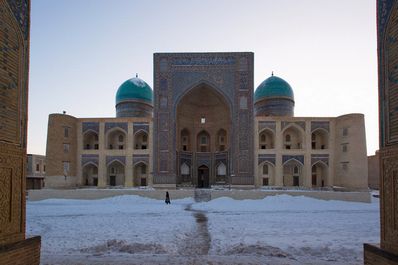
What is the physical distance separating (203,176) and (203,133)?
13.6 ft

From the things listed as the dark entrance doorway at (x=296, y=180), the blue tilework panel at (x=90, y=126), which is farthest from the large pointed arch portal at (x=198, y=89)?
the blue tilework panel at (x=90, y=126)

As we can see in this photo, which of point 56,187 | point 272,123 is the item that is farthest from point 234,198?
point 56,187

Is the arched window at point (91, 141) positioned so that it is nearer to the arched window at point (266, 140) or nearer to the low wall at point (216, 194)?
→ the low wall at point (216, 194)

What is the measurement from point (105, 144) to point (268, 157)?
14.4m

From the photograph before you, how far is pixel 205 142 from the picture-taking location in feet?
98.5

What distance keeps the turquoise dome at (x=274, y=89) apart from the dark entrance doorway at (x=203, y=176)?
10417 millimetres

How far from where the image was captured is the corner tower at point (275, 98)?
3253cm

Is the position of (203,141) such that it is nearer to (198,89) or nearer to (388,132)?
(198,89)

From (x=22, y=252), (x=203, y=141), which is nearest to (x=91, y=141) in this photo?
(x=203, y=141)

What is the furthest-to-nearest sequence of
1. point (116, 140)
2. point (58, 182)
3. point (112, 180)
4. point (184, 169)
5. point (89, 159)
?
point (116, 140) < point (112, 180) < point (184, 169) < point (89, 159) < point (58, 182)

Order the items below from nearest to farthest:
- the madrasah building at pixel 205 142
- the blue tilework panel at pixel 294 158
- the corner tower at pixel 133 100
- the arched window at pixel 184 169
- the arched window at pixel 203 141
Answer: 1. the madrasah building at pixel 205 142
2. the blue tilework panel at pixel 294 158
3. the arched window at pixel 184 169
4. the arched window at pixel 203 141
5. the corner tower at pixel 133 100

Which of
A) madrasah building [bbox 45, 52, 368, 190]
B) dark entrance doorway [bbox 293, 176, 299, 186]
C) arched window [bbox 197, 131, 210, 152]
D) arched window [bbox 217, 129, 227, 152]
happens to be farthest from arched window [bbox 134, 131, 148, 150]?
dark entrance doorway [bbox 293, 176, 299, 186]

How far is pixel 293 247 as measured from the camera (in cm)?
780

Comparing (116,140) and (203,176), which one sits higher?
(116,140)
